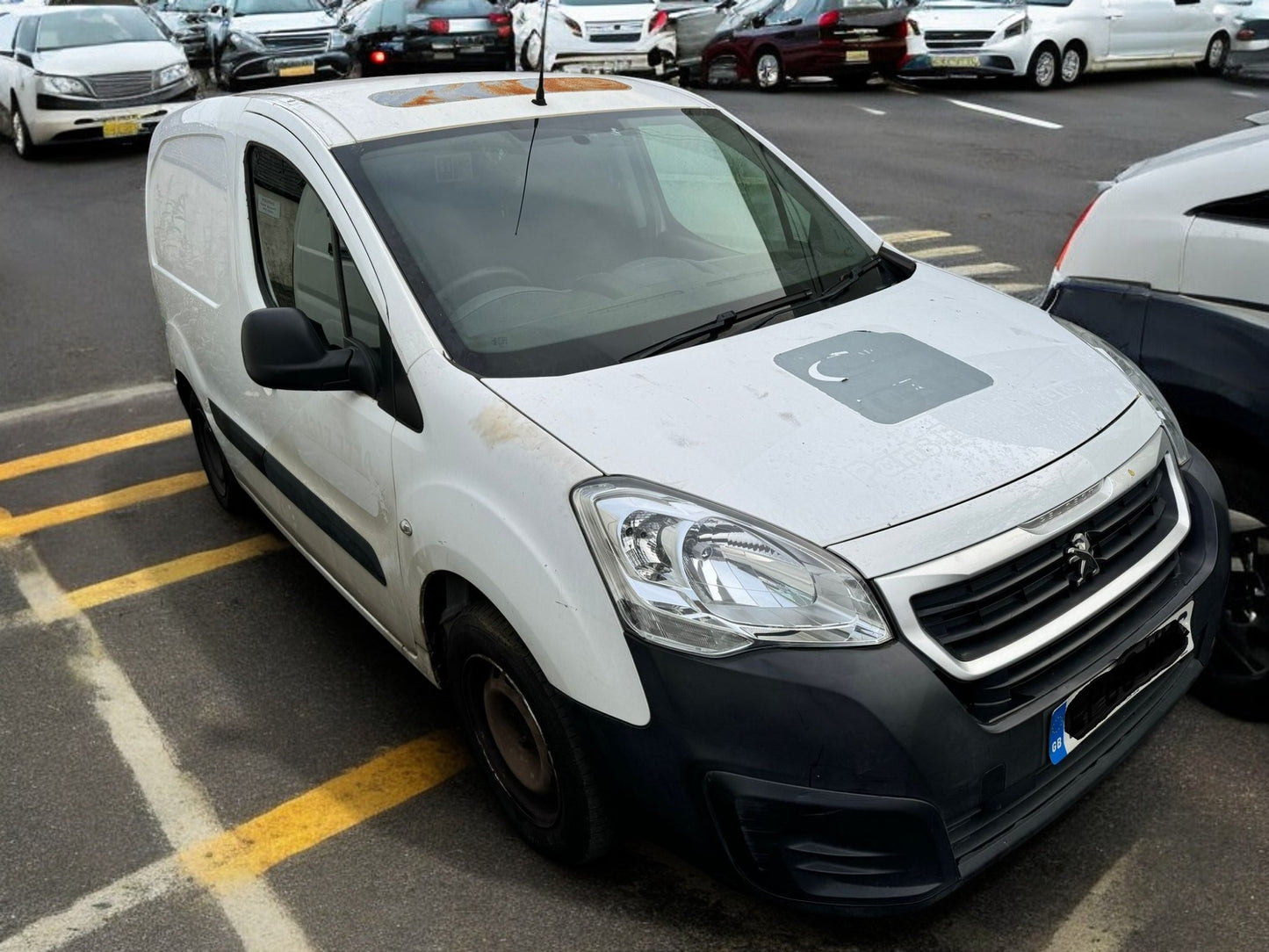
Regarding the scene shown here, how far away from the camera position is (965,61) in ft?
55.7

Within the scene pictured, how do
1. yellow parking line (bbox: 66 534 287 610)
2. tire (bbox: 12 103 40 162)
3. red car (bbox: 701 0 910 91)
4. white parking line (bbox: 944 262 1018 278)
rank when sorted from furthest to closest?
red car (bbox: 701 0 910 91)
tire (bbox: 12 103 40 162)
white parking line (bbox: 944 262 1018 278)
yellow parking line (bbox: 66 534 287 610)

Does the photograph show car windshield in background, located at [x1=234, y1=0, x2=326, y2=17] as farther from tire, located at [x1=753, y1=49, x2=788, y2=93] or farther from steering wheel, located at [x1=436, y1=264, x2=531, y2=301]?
steering wheel, located at [x1=436, y1=264, x2=531, y2=301]

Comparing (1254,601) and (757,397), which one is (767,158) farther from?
(1254,601)

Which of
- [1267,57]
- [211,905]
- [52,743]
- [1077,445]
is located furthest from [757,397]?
[1267,57]

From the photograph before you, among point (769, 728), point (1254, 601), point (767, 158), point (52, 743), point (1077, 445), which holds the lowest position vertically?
point (52, 743)

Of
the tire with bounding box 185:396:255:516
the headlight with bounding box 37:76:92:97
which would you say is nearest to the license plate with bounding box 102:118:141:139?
the headlight with bounding box 37:76:92:97

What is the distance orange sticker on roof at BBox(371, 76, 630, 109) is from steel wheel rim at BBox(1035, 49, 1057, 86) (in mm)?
14582

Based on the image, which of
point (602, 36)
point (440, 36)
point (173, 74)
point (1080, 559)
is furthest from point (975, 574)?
point (440, 36)

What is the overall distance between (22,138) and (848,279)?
13249 millimetres

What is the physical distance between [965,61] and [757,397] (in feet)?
51.0

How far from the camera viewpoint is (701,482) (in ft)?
8.77

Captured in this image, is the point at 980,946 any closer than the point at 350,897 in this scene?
Yes

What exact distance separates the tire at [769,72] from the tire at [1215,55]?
609cm

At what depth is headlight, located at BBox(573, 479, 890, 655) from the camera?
2.48 meters
